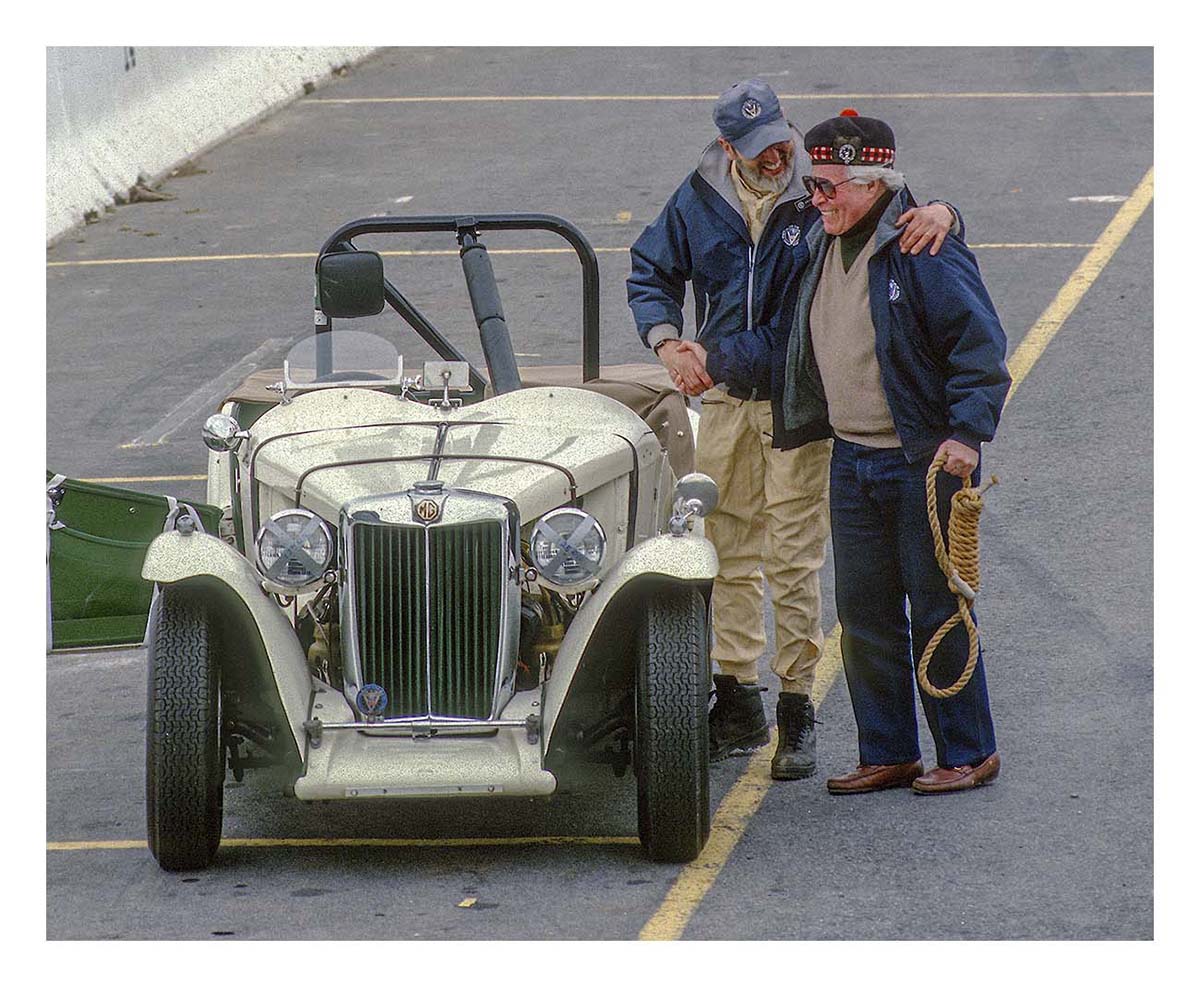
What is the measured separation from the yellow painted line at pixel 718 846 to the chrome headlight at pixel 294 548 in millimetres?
1348

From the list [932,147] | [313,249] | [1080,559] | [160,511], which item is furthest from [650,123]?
[160,511]

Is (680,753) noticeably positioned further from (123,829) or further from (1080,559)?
(1080,559)

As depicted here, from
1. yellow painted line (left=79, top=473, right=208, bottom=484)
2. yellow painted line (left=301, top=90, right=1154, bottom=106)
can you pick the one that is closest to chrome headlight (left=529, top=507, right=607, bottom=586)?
yellow painted line (left=79, top=473, right=208, bottom=484)

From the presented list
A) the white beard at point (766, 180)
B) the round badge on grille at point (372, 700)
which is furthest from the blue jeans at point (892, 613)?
the round badge on grille at point (372, 700)

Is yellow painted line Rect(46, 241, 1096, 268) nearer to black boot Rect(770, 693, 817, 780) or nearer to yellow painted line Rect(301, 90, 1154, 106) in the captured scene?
yellow painted line Rect(301, 90, 1154, 106)

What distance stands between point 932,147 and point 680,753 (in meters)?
11.5

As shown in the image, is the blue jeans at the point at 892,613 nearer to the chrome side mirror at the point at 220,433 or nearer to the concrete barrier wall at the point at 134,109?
the chrome side mirror at the point at 220,433

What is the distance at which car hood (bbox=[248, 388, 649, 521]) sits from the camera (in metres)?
5.91

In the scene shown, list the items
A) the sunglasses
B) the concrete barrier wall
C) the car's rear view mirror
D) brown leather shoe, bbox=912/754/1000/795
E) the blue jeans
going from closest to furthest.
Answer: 1. the sunglasses
2. the blue jeans
3. brown leather shoe, bbox=912/754/1000/795
4. the car's rear view mirror
5. the concrete barrier wall

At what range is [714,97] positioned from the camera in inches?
720

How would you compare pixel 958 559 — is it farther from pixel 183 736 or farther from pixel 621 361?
pixel 621 361

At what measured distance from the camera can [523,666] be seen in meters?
6.00

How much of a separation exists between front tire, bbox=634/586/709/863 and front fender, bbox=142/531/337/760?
912 millimetres

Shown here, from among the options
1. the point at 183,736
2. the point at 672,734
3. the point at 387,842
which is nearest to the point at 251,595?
the point at 183,736
